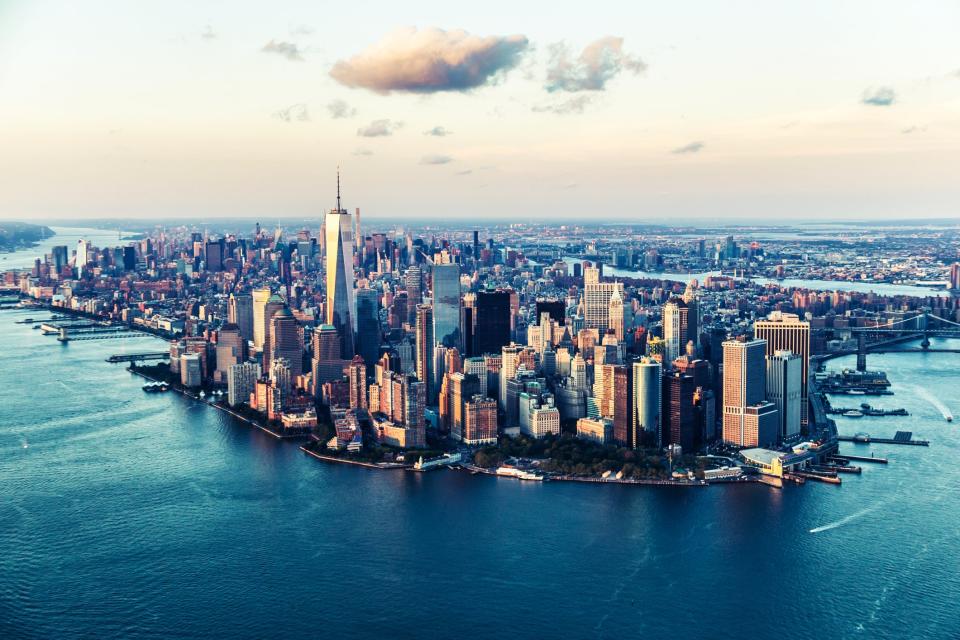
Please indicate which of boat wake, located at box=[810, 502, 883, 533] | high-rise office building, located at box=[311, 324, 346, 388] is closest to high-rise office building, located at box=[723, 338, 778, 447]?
boat wake, located at box=[810, 502, 883, 533]

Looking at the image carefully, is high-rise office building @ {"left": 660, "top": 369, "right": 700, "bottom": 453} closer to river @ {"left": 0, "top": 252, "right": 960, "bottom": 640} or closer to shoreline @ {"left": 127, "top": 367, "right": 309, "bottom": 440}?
river @ {"left": 0, "top": 252, "right": 960, "bottom": 640}

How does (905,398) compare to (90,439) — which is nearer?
(90,439)

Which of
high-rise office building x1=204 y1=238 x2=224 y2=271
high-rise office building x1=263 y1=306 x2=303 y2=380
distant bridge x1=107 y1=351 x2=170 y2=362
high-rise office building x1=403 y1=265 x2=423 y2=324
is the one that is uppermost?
high-rise office building x1=204 y1=238 x2=224 y2=271

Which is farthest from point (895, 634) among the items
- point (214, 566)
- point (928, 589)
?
point (214, 566)

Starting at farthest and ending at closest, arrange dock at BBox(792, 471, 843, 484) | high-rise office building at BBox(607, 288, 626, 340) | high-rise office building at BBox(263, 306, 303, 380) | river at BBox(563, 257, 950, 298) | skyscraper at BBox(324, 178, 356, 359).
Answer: river at BBox(563, 257, 950, 298) < high-rise office building at BBox(607, 288, 626, 340) < skyscraper at BBox(324, 178, 356, 359) < high-rise office building at BBox(263, 306, 303, 380) < dock at BBox(792, 471, 843, 484)

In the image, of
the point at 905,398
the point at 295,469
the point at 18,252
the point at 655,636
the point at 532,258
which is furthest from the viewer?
the point at 18,252

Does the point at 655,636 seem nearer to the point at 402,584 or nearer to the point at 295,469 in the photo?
the point at 402,584

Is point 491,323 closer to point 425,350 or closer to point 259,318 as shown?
point 425,350
